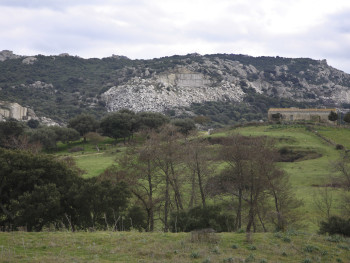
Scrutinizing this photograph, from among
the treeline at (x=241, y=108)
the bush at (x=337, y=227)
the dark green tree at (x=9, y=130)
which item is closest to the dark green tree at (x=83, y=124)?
the dark green tree at (x=9, y=130)

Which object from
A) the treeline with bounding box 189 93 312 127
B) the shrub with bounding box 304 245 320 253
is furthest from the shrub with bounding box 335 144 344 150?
the treeline with bounding box 189 93 312 127

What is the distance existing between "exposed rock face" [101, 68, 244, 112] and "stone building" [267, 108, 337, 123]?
233 feet

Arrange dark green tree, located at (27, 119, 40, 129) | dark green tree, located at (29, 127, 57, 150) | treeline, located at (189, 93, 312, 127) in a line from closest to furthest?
1. dark green tree, located at (29, 127, 57, 150)
2. dark green tree, located at (27, 119, 40, 129)
3. treeline, located at (189, 93, 312, 127)

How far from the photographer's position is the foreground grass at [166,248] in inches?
534

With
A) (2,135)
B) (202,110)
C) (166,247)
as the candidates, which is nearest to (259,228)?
(166,247)

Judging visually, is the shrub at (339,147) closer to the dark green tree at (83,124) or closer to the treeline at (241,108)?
the dark green tree at (83,124)

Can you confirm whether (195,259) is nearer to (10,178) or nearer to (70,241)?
(70,241)

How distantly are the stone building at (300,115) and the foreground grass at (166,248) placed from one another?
80130 mm

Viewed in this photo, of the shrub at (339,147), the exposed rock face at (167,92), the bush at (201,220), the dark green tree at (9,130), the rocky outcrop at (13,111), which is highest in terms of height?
the exposed rock face at (167,92)

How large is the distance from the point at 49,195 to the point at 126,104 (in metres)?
149

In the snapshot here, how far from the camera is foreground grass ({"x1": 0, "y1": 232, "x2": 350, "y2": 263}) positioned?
1356 centimetres

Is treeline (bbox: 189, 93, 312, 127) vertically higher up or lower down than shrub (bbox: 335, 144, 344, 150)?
higher up

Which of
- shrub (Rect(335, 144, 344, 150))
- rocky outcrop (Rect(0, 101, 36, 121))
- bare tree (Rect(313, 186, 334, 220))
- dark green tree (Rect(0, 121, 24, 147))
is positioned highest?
rocky outcrop (Rect(0, 101, 36, 121))

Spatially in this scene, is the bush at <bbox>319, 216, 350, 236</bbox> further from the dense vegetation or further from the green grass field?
the green grass field
